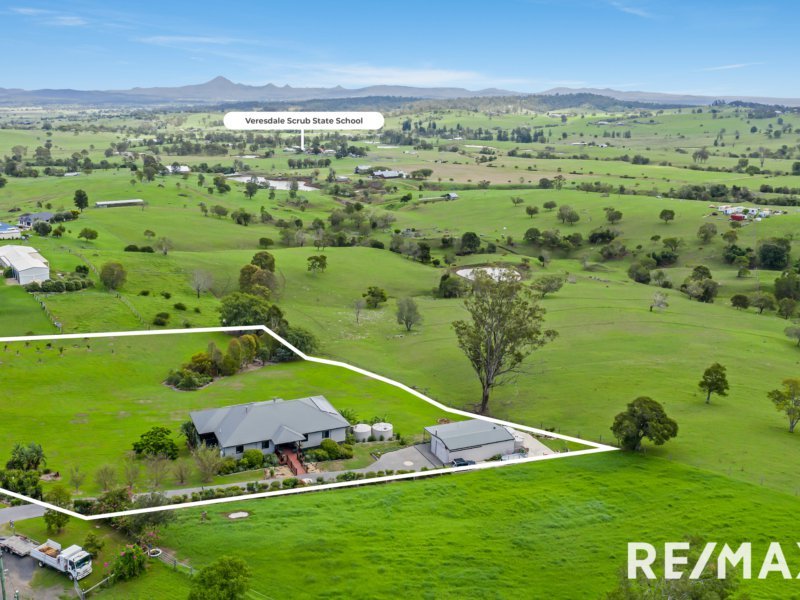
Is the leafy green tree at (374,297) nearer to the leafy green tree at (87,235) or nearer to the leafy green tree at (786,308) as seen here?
the leafy green tree at (87,235)

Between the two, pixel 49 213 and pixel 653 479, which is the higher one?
pixel 49 213

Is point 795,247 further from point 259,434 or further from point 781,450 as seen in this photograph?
point 259,434

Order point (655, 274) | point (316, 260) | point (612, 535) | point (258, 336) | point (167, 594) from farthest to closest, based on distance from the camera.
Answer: point (655, 274), point (316, 260), point (258, 336), point (612, 535), point (167, 594)

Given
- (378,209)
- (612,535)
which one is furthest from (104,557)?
(378,209)

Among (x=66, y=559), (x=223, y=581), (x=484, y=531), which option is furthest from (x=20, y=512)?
(x=484, y=531)
